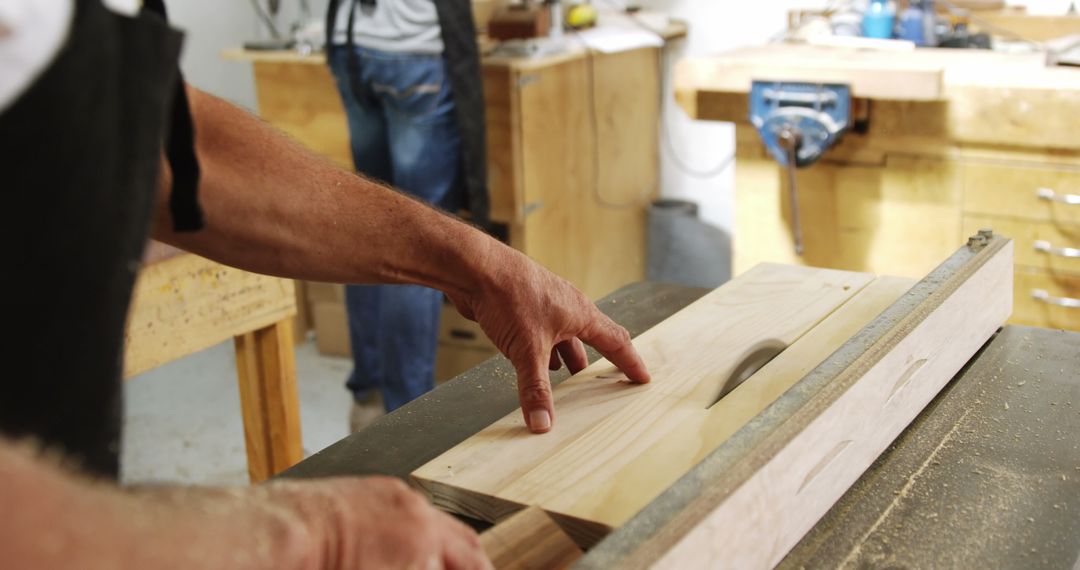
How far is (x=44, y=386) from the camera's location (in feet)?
1.93

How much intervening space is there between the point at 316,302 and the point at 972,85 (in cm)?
229

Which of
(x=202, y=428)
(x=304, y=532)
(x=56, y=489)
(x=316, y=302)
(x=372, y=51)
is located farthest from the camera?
(x=316, y=302)

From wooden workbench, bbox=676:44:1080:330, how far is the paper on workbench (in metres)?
0.71

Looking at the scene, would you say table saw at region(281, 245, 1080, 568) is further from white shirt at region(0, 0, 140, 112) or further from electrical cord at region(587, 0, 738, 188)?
electrical cord at region(587, 0, 738, 188)

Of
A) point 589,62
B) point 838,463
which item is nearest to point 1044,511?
point 838,463

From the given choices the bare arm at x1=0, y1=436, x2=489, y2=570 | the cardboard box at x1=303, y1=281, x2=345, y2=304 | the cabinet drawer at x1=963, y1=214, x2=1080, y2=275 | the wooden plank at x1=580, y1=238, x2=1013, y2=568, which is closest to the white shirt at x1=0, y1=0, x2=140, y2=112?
the bare arm at x1=0, y1=436, x2=489, y2=570

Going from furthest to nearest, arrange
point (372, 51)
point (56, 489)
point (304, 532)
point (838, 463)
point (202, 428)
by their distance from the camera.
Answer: point (202, 428)
point (372, 51)
point (838, 463)
point (304, 532)
point (56, 489)

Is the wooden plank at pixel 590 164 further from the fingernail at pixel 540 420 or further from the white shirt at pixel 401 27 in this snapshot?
the fingernail at pixel 540 420

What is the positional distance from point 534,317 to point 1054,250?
1.53 m

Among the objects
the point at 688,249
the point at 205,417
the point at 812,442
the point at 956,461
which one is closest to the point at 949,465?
the point at 956,461

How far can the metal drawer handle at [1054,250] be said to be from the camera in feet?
7.63

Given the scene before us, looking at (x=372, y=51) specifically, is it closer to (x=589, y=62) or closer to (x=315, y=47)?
(x=315, y=47)

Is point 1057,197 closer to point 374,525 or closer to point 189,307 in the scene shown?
point 189,307

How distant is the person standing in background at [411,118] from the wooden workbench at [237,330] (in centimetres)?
87
